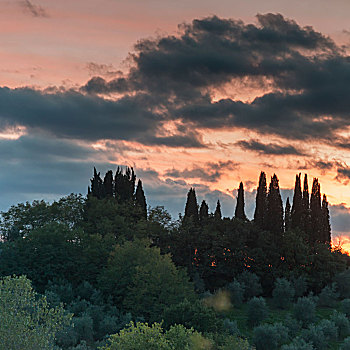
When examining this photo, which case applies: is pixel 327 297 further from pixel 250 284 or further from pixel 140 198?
pixel 140 198

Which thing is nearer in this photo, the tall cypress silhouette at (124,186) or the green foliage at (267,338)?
the green foliage at (267,338)

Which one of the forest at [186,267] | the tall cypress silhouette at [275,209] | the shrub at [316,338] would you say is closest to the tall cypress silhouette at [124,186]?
the forest at [186,267]

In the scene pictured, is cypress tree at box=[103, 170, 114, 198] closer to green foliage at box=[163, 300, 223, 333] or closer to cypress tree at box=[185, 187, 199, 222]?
cypress tree at box=[185, 187, 199, 222]

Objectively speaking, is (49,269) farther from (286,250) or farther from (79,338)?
(286,250)

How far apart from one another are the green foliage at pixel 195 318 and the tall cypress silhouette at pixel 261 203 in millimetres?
51570

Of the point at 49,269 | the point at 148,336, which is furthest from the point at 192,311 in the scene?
the point at 49,269

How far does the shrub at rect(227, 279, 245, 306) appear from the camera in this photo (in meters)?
88.2

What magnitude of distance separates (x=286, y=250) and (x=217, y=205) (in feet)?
111

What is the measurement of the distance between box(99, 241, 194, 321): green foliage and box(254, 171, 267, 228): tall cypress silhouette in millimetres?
33958

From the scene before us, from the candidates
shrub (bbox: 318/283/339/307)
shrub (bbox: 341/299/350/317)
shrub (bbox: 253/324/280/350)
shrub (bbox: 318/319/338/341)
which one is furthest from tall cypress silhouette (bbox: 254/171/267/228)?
shrub (bbox: 253/324/280/350)

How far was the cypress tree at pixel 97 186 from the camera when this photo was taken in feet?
392

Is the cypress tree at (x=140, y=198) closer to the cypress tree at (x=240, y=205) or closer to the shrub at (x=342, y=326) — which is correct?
the cypress tree at (x=240, y=205)

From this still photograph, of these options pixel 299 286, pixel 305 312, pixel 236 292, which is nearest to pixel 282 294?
pixel 299 286

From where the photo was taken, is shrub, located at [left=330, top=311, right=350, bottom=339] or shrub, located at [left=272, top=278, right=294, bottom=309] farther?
shrub, located at [left=272, top=278, right=294, bottom=309]
